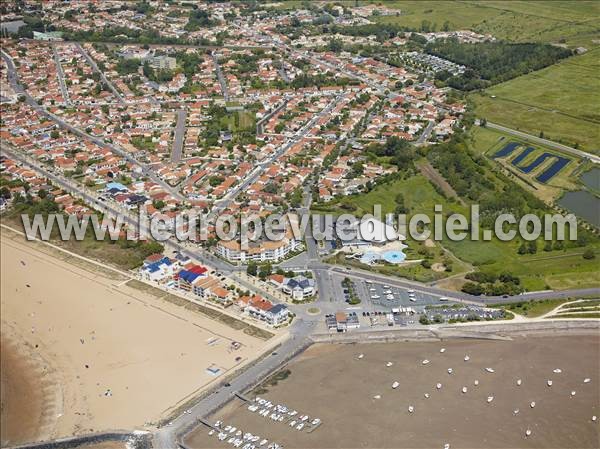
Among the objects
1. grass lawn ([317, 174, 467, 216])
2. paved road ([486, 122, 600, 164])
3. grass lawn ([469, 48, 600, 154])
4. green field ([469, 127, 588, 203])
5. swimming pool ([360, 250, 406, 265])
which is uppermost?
grass lawn ([469, 48, 600, 154])

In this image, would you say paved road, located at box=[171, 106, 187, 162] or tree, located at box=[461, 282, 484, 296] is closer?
tree, located at box=[461, 282, 484, 296]

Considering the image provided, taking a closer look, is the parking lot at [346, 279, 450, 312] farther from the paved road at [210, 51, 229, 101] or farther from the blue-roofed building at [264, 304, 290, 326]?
the paved road at [210, 51, 229, 101]

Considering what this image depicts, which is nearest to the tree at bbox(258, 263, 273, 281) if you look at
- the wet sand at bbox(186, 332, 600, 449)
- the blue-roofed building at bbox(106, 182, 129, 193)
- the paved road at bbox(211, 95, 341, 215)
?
the wet sand at bbox(186, 332, 600, 449)

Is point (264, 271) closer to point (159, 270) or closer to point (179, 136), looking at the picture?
point (159, 270)

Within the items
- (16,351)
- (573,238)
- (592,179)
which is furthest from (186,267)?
(592,179)

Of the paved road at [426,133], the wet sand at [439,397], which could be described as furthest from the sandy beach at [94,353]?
the paved road at [426,133]

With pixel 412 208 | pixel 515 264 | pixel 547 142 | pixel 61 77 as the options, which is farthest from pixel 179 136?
pixel 515 264

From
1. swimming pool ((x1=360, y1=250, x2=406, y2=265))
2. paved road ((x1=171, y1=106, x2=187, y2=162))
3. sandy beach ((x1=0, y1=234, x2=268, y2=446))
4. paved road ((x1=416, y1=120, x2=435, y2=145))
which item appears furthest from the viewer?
paved road ((x1=416, y1=120, x2=435, y2=145))
